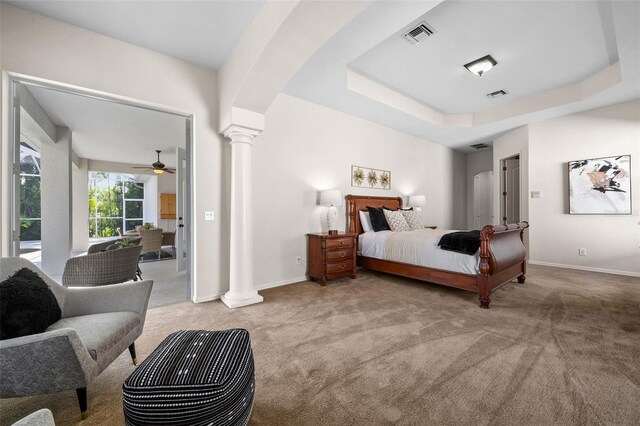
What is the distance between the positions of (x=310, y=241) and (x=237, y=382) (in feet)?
9.90

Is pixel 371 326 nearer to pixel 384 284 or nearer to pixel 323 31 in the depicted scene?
pixel 384 284

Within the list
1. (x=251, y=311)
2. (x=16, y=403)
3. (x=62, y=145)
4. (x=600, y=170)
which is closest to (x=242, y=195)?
(x=251, y=311)

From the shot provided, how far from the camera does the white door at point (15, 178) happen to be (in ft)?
7.79

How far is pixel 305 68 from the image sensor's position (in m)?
3.35

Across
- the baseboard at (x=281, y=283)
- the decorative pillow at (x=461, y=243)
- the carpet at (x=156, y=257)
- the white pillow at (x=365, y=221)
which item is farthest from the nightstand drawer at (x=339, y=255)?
the carpet at (x=156, y=257)

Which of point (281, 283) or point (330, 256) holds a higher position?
point (330, 256)

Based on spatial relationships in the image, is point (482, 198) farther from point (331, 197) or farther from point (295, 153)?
point (295, 153)

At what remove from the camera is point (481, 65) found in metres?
3.50

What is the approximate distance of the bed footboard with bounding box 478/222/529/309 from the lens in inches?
119

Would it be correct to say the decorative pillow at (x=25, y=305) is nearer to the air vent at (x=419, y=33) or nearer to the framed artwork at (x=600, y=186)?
the air vent at (x=419, y=33)

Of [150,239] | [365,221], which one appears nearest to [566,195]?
[365,221]

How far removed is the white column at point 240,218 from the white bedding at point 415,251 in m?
2.06

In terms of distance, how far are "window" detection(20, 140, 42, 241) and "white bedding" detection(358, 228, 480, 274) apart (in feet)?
13.7

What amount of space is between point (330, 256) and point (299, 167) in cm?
147
